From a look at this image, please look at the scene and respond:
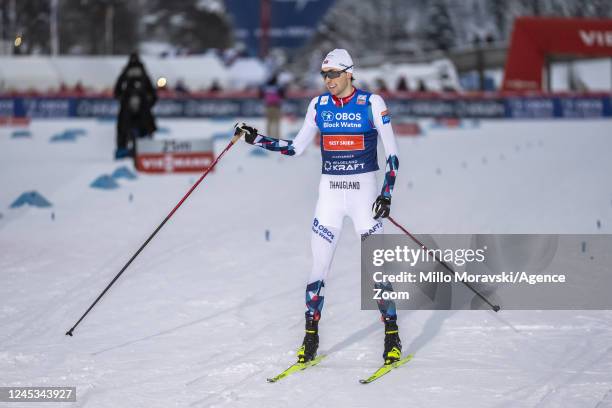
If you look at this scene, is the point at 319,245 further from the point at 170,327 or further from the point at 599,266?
the point at 599,266

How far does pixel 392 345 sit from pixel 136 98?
1184 cm

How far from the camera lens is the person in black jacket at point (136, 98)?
54.9ft

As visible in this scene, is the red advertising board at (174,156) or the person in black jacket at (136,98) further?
the person in black jacket at (136,98)

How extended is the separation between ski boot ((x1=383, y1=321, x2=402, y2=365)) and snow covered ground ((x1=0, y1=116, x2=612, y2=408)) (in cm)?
12

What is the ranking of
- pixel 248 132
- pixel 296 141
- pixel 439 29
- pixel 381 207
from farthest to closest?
1. pixel 439 29
2. pixel 296 141
3. pixel 248 132
4. pixel 381 207

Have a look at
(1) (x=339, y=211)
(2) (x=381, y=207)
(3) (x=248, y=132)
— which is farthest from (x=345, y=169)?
(3) (x=248, y=132)

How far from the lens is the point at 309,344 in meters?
6.13

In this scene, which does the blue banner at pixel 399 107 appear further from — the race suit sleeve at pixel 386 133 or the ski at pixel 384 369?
the ski at pixel 384 369

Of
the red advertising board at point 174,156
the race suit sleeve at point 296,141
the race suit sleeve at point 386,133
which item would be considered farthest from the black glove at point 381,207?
the red advertising board at point 174,156

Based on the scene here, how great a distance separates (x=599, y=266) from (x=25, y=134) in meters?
18.7

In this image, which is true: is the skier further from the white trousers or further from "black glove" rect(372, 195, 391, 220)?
"black glove" rect(372, 195, 391, 220)

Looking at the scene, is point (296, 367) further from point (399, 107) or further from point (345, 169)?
point (399, 107)

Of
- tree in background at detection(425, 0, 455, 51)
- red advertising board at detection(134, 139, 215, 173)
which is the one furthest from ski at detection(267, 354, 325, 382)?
tree in background at detection(425, 0, 455, 51)

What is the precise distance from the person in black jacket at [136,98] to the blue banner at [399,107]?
1523cm
